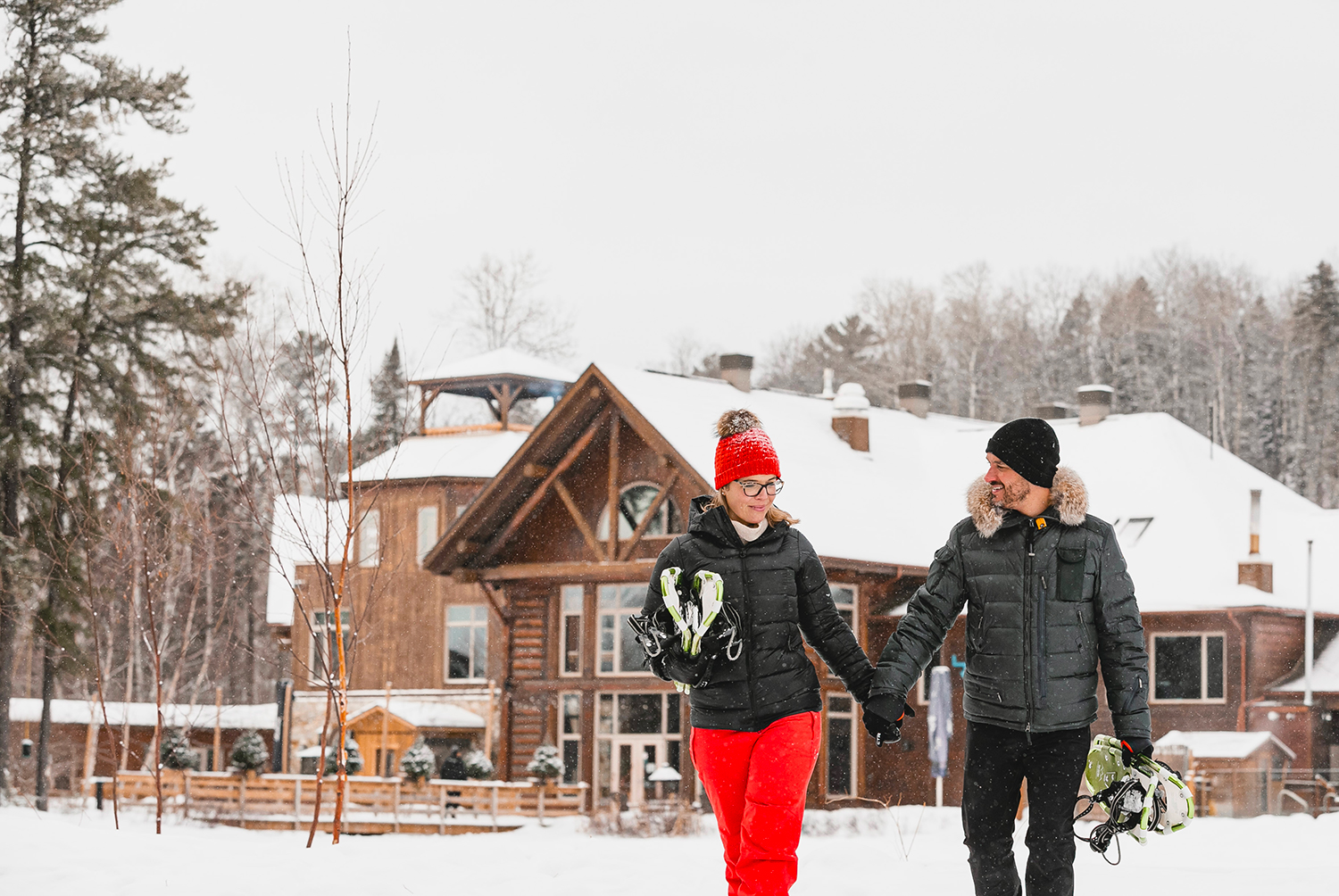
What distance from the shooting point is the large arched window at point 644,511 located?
26.5 metres

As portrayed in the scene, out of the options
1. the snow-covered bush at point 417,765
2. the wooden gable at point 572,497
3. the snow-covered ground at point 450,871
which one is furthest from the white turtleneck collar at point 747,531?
the snow-covered bush at point 417,765

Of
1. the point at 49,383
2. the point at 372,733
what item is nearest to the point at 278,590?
the point at 372,733

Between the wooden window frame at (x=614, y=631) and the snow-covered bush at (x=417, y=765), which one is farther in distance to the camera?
the wooden window frame at (x=614, y=631)

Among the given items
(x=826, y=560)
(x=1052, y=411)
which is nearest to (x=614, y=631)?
(x=826, y=560)

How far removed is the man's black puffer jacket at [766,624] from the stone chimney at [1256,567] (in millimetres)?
20927

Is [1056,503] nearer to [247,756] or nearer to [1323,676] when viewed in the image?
[1323,676]

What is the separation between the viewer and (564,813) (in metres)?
25.6

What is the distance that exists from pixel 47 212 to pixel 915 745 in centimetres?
1687

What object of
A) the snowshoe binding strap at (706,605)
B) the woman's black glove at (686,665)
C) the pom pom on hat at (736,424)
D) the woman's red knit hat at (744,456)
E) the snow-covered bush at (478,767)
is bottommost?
the snow-covered bush at (478,767)

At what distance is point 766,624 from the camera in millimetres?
5848

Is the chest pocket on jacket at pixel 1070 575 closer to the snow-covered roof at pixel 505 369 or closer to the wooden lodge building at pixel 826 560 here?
the wooden lodge building at pixel 826 560

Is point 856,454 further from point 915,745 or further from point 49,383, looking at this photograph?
point 49,383

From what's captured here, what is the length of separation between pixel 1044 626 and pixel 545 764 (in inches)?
830

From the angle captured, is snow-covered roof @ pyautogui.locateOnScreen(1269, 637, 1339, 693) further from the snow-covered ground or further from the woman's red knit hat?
the woman's red knit hat
